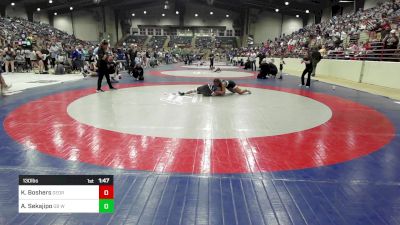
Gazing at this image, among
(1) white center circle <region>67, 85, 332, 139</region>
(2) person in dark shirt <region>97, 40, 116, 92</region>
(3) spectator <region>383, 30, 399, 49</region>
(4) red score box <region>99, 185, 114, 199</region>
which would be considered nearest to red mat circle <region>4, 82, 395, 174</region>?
(1) white center circle <region>67, 85, 332, 139</region>

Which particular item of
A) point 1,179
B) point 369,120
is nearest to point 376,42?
point 369,120

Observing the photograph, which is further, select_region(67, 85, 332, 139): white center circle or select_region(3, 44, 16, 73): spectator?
select_region(3, 44, 16, 73): spectator

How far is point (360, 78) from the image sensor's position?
13.2 m

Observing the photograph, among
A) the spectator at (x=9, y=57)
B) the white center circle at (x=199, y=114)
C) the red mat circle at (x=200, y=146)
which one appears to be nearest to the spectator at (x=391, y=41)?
the white center circle at (x=199, y=114)

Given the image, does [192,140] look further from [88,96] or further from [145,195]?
[88,96]

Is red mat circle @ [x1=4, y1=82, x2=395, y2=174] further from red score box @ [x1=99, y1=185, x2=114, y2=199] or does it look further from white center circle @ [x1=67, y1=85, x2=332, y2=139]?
red score box @ [x1=99, y1=185, x2=114, y2=199]

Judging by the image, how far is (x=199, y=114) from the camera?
610 centimetres
